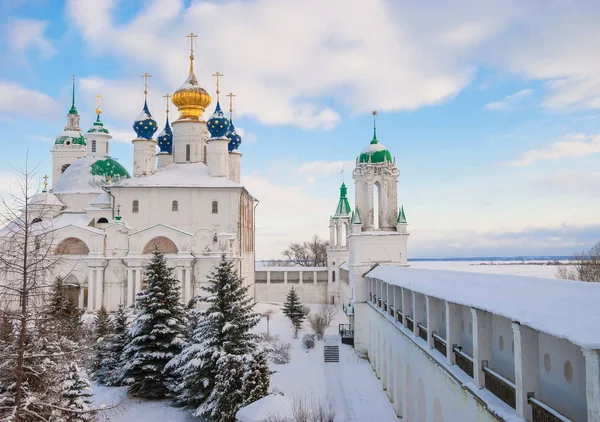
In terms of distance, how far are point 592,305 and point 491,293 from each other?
6.57ft

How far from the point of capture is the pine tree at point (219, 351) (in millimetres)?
13938

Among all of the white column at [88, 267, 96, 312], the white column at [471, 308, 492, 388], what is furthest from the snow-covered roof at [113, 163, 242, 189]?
the white column at [471, 308, 492, 388]

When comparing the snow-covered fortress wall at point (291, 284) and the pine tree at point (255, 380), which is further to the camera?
the snow-covered fortress wall at point (291, 284)

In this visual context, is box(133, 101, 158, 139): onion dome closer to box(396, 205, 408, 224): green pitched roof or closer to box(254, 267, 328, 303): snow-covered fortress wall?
box(254, 267, 328, 303): snow-covered fortress wall

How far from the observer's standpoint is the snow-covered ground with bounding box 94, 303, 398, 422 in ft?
48.5

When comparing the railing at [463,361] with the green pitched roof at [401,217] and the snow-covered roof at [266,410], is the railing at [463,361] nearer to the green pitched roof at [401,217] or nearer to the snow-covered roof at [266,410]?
the snow-covered roof at [266,410]

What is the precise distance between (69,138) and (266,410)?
4592 centimetres

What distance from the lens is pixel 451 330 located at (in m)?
9.28

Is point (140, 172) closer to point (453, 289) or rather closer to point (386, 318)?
point (386, 318)

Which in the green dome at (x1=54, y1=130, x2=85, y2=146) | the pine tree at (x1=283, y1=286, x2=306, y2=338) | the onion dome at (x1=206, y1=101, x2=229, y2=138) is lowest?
the pine tree at (x1=283, y1=286, x2=306, y2=338)

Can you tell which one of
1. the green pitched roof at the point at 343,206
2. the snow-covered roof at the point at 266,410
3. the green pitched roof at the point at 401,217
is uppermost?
the green pitched roof at the point at 343,206

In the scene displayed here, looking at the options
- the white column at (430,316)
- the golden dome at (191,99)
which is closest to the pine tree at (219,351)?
the white column at (430,316)

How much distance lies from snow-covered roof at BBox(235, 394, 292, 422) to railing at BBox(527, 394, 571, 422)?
21.5 feet

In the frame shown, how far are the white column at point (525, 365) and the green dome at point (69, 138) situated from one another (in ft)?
168
